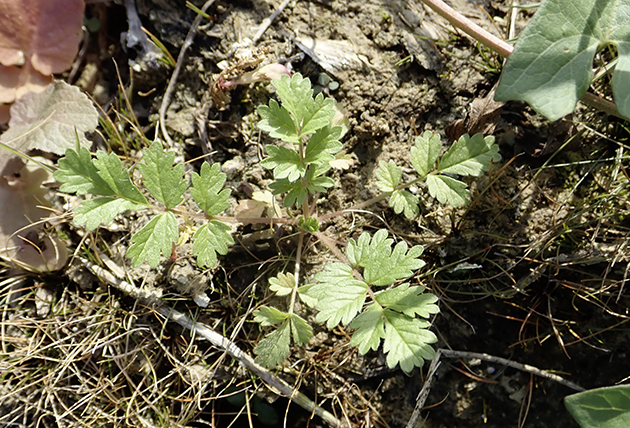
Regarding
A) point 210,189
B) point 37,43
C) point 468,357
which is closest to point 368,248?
point 210,189

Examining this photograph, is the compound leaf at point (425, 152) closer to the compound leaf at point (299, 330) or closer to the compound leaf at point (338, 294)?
the compound leaf at point (338, 294)

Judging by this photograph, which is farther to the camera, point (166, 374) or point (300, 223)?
point (166, 374)

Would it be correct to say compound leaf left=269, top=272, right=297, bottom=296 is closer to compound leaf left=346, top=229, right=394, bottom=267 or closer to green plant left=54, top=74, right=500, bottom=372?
green plant left=54, top=74, right=500, bottom=372

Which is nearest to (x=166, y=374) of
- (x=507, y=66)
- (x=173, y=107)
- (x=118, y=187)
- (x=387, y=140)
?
(x=118, y=187)

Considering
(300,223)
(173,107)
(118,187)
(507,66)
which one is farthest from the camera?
(173,107)

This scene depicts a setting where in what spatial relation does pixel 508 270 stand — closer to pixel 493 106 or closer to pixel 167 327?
pixel 493 106

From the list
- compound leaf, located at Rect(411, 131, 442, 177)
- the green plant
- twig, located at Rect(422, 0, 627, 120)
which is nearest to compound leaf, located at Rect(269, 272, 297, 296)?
the green plant
